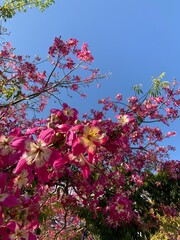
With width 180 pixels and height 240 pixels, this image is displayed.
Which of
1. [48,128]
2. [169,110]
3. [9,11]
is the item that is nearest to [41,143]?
[48,128]

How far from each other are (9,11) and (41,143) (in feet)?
17.5

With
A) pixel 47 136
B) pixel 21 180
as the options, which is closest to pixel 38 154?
pixel 47 136

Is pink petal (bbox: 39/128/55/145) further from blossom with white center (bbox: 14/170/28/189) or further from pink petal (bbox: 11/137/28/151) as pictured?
blossom with white center (bbox: 14/170/28/189)

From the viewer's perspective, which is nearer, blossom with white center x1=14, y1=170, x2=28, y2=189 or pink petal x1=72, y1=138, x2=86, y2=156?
pink petal x1=72, y1=138, x2=86, y2=156

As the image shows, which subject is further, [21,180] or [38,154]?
[21,180]

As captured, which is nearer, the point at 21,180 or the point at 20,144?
the point at 20,144

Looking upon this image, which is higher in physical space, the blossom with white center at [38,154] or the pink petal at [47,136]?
the pink petal at [47,136]

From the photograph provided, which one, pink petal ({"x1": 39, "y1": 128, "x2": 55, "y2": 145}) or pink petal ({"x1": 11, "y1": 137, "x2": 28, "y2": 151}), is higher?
pink petal ({"x1": 39, "y1": 128, "x2": 55, "y2": 145})

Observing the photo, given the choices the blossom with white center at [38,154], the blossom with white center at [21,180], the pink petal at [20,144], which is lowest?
the blossom with white center at [21,180]

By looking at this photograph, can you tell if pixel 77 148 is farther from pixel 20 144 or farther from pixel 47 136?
pixel 20 144

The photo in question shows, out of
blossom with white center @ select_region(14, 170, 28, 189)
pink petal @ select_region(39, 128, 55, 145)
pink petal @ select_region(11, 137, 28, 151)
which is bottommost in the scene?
blossom with white center @ select_region(14, 170, 28, 189)

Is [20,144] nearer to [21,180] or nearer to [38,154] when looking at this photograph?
[38,154]

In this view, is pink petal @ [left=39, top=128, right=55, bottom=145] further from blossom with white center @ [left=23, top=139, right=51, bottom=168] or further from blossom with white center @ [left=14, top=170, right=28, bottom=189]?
blossom with white center @ [left=14, top=170, right=28, bottom=189]

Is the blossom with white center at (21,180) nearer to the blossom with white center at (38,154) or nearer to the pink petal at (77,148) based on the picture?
the blossom with white center at (38,154)
